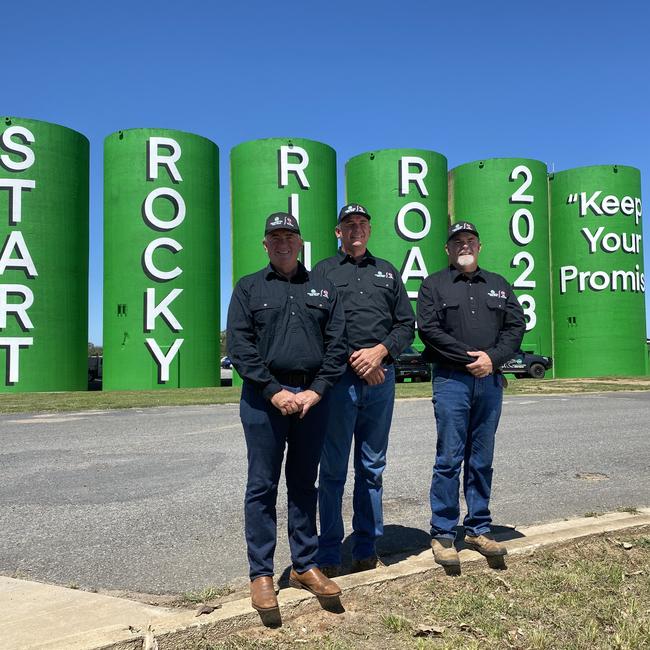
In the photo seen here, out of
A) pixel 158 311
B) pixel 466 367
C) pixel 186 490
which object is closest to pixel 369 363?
pixel 466 367

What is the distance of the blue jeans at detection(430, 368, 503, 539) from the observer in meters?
4.16

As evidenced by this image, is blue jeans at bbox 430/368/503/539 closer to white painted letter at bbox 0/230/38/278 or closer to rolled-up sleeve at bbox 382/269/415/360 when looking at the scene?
rolled-up sleeve at bbox 382/269/415/360

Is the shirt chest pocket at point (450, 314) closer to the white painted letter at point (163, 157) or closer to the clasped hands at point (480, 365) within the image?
the clasped hands at point (480, 365)

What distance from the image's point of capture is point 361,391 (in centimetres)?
399

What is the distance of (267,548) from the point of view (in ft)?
11.5

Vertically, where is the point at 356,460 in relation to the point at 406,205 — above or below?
below

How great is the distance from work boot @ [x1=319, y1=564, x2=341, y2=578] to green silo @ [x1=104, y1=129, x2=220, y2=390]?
81.0 feet

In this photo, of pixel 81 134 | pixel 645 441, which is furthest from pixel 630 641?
pixel 81 134

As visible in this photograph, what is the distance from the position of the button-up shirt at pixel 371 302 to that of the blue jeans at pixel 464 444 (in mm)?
418

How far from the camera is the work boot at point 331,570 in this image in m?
3.86

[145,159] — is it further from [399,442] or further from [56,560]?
[56,560]

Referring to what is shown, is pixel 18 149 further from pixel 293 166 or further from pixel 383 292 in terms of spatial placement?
pixel 383 292

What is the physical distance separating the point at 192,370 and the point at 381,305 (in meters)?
25.0

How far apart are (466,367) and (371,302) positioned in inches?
28.4
